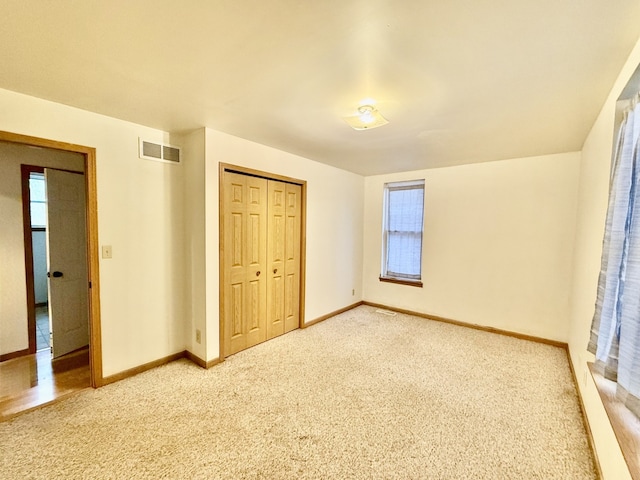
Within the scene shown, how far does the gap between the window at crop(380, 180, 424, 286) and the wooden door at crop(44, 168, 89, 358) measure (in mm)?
4071

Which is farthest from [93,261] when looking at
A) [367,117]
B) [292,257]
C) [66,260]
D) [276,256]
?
[367,117]

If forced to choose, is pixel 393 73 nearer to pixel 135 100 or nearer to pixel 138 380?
pixel 135 100

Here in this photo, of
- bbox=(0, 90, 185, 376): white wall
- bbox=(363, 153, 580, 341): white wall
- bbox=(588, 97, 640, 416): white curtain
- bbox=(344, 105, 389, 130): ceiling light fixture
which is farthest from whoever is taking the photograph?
bbox=(363, 153, 580, 341): white wall

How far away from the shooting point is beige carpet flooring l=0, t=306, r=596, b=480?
1.63m

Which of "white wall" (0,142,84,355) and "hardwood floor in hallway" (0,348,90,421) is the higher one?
"white wall" (0,142,84,355)

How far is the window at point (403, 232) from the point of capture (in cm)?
446

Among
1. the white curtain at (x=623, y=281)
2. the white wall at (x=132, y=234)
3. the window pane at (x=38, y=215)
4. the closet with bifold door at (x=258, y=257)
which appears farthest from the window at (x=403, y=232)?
the window pane at (x=38, y=215)

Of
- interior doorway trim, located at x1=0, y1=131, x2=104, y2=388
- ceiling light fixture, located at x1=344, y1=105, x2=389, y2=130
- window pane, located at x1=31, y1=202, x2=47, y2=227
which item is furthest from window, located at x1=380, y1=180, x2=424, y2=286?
window pane, located at x1=31, y1=202, x2=47, y2=227

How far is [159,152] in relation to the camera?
2.74 metres

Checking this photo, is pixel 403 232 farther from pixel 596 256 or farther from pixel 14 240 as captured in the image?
pixel 14 240

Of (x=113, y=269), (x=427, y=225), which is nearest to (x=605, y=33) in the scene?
(x=427, y=225)

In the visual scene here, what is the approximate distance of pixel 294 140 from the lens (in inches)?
117

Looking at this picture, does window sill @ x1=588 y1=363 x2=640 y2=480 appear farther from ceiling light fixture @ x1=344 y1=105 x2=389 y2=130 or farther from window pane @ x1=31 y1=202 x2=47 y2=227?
window pane @ x1=31 y1=202 x2=47 y2=227

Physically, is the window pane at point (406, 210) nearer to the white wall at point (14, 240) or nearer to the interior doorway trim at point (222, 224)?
the interior doorway trim at point (222, 224)
